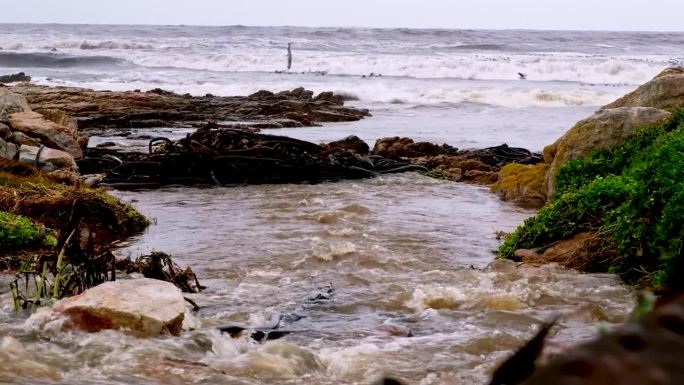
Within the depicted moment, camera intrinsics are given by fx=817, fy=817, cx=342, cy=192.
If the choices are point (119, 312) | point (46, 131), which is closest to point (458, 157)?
point (46, 131)

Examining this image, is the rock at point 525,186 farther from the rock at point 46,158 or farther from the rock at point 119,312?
the rock at point 119,312

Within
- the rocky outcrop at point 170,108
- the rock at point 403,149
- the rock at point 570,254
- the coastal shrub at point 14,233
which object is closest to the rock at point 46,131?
the rock at point 403,149

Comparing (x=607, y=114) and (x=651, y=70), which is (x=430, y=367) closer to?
(x=607, y=114)

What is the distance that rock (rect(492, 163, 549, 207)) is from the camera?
435 inches

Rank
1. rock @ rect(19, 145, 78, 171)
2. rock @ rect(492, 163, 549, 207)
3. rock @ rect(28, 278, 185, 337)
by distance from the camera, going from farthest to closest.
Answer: rock @ rect(19, 145, 78, 171), rock @ rect(492, 163, 549, 207), rock @ rect(28, 278, 185, 337)

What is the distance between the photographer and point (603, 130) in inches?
377

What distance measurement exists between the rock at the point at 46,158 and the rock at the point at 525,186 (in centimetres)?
623

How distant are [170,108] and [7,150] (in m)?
13.1

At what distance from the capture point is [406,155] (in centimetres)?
1529

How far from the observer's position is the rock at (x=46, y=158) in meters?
11.2

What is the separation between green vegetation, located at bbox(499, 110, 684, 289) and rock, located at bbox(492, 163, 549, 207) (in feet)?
7.04

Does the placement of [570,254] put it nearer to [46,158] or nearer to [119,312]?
[119,312]

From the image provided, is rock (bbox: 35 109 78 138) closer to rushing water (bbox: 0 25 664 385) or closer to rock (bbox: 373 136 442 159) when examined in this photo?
rushing water (bbox: 0 25 664 385)

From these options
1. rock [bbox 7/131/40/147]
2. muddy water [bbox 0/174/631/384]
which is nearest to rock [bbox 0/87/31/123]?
rock [bbox 7/131/40/147]
